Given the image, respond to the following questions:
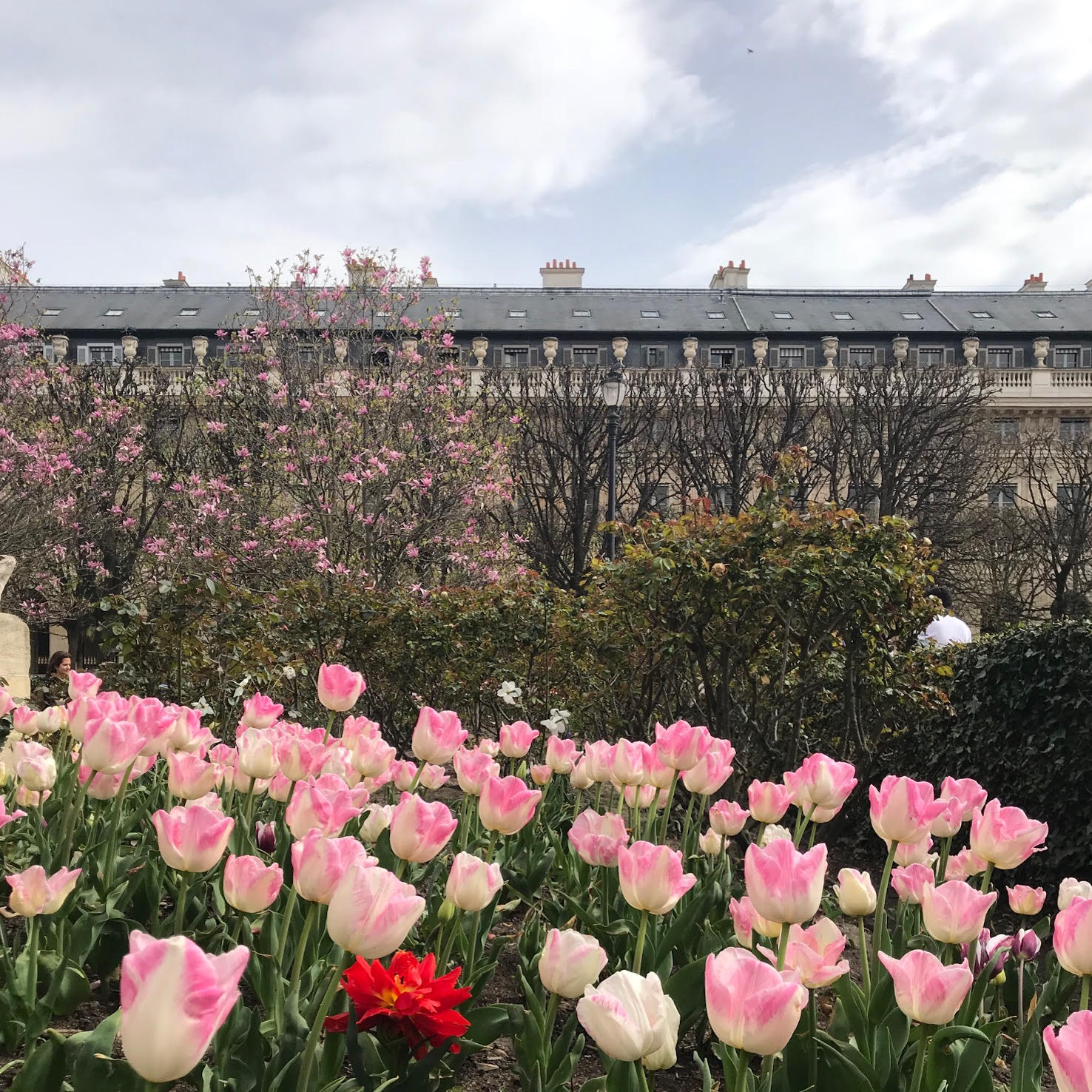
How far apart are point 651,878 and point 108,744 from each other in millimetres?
1194

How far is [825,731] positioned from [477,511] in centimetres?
1228

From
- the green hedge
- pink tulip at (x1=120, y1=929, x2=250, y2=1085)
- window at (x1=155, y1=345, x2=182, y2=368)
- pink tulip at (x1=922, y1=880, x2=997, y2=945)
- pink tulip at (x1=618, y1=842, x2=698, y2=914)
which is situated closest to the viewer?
pink tulip at (x1=120, y1=929, x2=250, y2=1085)

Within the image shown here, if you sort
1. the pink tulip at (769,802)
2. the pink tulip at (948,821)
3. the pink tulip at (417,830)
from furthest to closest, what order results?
the pink tulip at (769,802) → the pink tulip at (948,821) → the pink tulip at (417,830)

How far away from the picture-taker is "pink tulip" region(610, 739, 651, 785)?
2.66 metres

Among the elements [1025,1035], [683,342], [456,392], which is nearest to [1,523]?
[456,392]

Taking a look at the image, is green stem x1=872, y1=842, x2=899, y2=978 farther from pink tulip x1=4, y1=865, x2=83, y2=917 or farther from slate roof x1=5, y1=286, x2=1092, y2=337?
slate roof x1=5, y1=286, x2=1092, y2=337

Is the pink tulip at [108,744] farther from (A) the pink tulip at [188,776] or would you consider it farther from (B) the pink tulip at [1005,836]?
(B) the pink tulip at [1005,836]

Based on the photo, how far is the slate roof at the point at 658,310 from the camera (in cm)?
4056

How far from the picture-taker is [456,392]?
57.8ft

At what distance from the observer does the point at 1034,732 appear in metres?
5.46

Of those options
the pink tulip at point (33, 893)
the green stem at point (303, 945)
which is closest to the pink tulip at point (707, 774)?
the green stem at point (303, 945)

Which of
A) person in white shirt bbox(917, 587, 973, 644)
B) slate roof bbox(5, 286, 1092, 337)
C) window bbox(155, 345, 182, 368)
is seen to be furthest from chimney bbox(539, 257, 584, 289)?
person in white shirt bbox(917, 587, 973, 644)

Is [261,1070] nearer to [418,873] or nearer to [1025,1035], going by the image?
[418,873]

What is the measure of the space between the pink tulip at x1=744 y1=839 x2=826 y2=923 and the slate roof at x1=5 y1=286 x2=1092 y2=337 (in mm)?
38991
